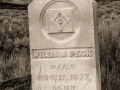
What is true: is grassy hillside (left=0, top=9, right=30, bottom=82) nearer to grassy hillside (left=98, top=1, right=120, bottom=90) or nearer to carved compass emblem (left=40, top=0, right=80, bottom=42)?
grassy hillside (left=98, top=1, right=120, bottom=90)

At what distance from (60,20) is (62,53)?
1.27 ft

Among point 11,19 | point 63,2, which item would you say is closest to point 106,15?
point 11,19

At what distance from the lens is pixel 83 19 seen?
158 inches

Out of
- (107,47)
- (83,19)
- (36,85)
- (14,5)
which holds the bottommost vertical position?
(36,85)

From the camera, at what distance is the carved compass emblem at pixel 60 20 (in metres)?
4.06

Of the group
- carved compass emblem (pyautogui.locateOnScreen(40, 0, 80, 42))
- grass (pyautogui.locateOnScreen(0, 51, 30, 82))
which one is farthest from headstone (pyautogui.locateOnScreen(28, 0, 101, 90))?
grass (pyautogui.locateOnScreen(0, 51, 30, 82))

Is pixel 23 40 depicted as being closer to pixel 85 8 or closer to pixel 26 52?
pixel 26 52

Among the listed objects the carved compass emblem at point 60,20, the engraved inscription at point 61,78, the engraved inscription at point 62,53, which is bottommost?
the engraved inscription at point 61,78

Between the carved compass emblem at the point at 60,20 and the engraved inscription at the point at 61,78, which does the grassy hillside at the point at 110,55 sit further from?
the carved compass emblem at the point at 60,20

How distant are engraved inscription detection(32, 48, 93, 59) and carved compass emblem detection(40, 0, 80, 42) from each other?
5.6 inches

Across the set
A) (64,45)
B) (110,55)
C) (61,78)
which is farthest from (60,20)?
(110,55)

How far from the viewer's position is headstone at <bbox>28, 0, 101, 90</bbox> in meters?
4.02

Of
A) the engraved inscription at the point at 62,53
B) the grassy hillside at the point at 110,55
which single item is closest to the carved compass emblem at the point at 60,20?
the engraved inscription at the point at 62,53

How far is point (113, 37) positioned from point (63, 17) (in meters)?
1.68
